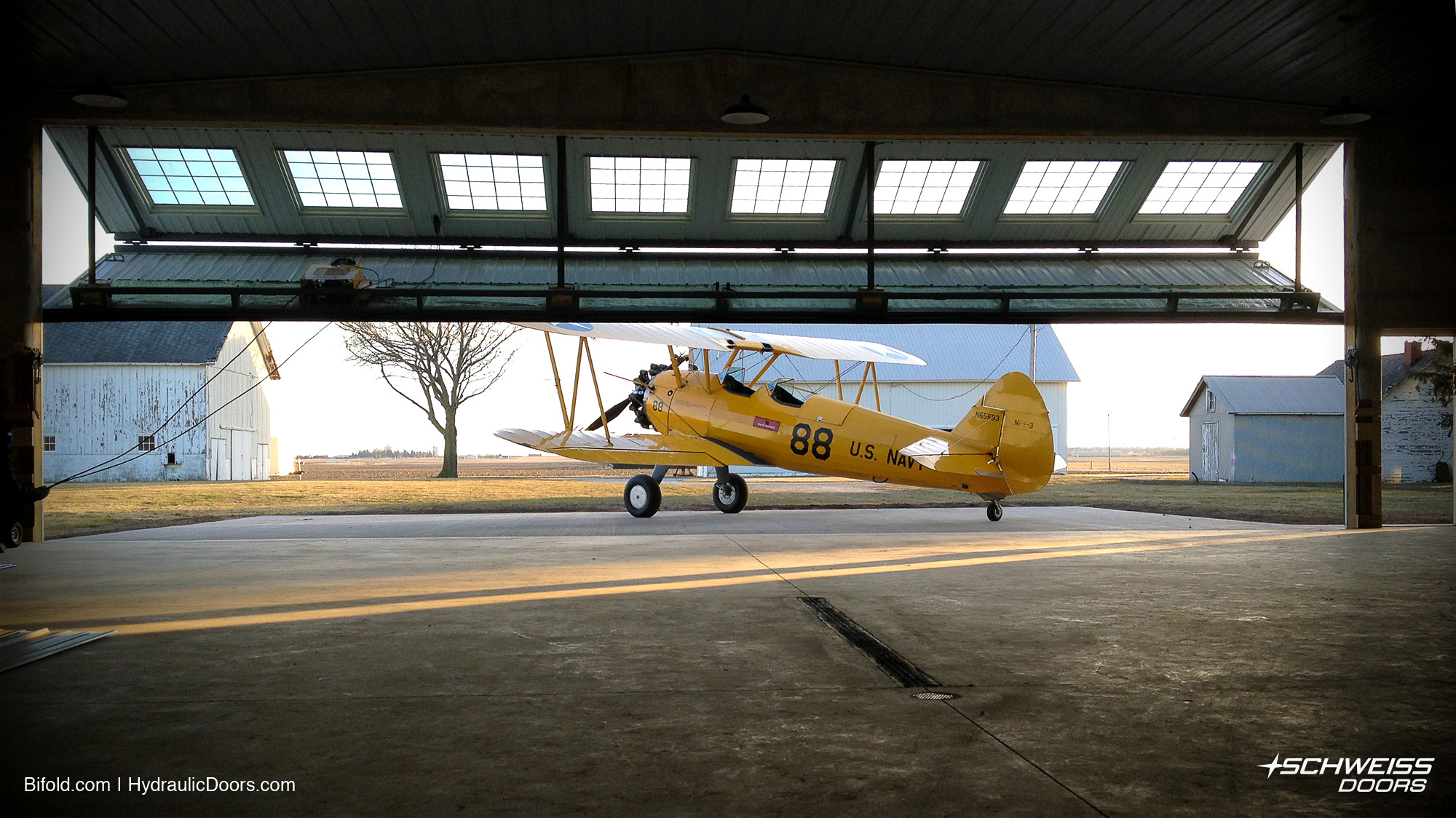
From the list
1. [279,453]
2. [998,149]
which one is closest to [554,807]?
[998,149]

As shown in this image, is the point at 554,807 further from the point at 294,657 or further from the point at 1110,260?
the point at 1110,260

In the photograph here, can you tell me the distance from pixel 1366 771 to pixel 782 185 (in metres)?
12.7

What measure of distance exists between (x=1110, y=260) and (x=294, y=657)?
14.3 m

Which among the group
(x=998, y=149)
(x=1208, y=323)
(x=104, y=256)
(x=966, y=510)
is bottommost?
(x=966, y=510)

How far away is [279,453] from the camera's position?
43.3 m

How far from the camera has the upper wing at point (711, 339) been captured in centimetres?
1489

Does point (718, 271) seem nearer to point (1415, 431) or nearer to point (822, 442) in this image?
point (822, 442)

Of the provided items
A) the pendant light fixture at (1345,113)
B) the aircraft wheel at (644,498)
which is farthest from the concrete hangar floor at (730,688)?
the aircraft wheel at (644,498)

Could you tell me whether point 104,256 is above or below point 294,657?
above

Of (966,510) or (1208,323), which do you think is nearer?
(1208,323)

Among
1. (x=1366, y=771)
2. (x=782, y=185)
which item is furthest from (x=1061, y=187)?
(x=1366, y=771)

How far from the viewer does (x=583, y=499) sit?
2225 centimetres

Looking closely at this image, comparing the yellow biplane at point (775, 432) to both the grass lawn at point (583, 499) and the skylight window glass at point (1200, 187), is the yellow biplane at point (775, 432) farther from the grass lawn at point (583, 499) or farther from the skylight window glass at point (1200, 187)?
the skylight window glass at point (1200, 187)

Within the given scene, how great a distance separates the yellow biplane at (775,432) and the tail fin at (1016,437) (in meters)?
0.02
